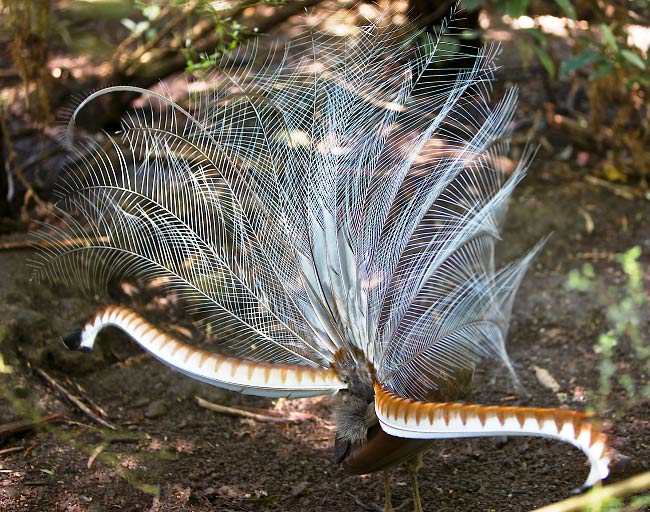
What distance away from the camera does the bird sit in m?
2.67

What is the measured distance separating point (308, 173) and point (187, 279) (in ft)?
1.79

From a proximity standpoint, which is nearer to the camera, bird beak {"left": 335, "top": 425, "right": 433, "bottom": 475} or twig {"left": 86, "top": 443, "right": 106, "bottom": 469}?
bird beak {"left": 335, "top": 425, "right": 433, "bottom": 475}

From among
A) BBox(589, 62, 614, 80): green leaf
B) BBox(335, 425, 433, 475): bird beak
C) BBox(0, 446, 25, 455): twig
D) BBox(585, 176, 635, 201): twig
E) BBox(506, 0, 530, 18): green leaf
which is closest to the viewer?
BBox(335, 425, 433, 475): bird beak

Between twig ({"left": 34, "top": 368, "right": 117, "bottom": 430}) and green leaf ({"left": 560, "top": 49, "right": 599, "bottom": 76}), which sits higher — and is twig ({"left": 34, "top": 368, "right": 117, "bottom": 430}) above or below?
below

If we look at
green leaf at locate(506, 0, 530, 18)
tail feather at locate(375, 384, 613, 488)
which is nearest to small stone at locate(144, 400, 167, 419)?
tail feather at locate(375, 384, 613, 488)

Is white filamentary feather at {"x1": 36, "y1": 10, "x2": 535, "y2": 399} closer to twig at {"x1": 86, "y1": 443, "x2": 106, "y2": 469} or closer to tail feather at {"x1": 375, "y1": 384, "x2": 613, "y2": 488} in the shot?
tail feather at {"x1": 375, "y1": 384, "x2": 613, "y2": 488}

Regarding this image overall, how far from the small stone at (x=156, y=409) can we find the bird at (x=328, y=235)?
83 centimetres

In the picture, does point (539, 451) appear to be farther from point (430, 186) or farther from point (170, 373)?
point (170, 373)

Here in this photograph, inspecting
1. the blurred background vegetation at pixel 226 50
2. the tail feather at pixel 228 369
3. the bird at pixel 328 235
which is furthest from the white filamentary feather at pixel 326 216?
the blurred background vegetation at pixel 226 50

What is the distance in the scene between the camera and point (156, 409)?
3.62m

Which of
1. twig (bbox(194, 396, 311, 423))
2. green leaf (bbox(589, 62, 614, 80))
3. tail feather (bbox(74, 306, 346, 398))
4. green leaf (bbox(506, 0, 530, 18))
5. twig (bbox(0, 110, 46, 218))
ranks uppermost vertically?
green leaf (bbox(589, 62, 614, 80))

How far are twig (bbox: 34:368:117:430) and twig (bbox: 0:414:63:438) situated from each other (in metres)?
0.15

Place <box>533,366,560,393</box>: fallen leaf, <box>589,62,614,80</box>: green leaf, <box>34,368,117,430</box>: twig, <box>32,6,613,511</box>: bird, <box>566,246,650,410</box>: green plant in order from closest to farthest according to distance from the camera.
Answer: <box>32,6,613,511</box>: bird < <box>34,368,117,430</box>: twig < <box>566,246,650,410</box>: green plant < <box>533,366,560,393</box>: fallen leaf < <box>589,62,614,80</box>: green leaf

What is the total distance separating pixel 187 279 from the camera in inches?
111
